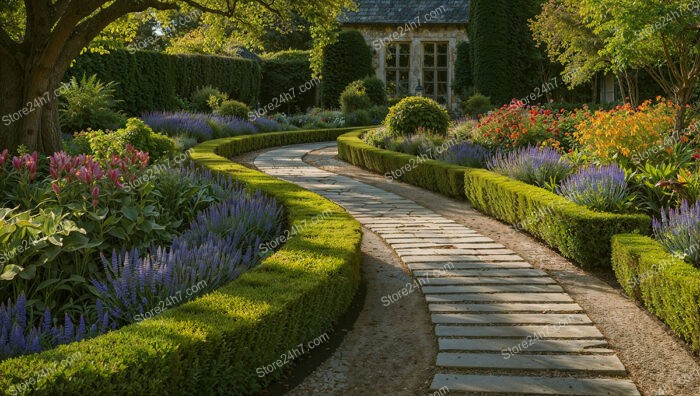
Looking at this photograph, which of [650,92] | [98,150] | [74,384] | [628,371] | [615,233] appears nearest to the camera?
[74,384]

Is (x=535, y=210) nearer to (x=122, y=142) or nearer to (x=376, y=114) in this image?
(x=122, y=142)

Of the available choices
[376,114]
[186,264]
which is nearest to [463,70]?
[376,114]

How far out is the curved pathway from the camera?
3646 millimetres

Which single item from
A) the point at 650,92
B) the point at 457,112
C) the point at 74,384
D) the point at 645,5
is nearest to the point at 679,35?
the point at 645,5

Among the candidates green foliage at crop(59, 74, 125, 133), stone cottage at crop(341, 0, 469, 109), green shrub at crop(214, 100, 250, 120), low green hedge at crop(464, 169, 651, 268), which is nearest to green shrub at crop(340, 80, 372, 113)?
stone cottage at crop(341, 0, 469, 109)

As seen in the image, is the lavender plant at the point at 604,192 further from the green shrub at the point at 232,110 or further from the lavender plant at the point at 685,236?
the green shrub at the point at 232,110

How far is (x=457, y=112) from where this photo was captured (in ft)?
88.8

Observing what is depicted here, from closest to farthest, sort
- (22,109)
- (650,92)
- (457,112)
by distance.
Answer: (22,109) → (650,92) → (457,112)

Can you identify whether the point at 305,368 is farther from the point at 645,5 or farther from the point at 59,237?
the point at 645,5

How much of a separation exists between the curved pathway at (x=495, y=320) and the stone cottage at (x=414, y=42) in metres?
21.5

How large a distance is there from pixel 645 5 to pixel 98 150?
8.10 metres

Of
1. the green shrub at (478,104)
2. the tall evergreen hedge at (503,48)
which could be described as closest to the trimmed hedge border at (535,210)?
the green shrub at (478,104)

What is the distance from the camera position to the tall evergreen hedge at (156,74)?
51.9 feet

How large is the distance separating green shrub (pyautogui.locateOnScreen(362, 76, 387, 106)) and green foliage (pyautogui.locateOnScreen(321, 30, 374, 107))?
5.58 feet
